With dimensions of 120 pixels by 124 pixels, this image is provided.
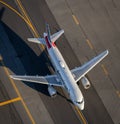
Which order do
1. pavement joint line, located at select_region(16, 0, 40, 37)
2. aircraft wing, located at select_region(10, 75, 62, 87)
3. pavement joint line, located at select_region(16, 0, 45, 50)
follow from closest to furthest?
aircraft wing, located at select_region(10, 75, 62, 87)
pavement joint line, located at select_region(16, 0, 45, 50)
pavement joint line, located at select_region(16, 0, 40, 37)

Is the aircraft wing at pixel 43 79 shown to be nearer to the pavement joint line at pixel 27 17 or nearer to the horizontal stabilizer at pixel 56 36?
the horizontal stabilizer at pixel 56 36

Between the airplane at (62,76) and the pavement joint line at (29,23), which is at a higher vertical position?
the pavement joint line at (29,23)

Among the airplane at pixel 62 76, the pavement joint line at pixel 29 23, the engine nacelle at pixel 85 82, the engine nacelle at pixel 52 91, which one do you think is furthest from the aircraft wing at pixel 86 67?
the pavement joint line at pixel 29 23

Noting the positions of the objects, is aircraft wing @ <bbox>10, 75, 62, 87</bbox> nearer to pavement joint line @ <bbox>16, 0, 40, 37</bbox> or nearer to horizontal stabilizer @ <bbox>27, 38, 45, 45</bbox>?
horizontal stabilizer @ <bbox>27, 38, 45, 45</bbox>

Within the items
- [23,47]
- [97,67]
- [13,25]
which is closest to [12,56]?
[23,47]

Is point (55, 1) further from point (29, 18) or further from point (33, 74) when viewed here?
point (33, 74)

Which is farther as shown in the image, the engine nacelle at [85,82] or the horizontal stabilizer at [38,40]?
the horizontal stabilizer at [38,40]

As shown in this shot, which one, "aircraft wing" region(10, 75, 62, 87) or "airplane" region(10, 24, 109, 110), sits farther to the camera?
"aircraft wing" region(10, 75, 62, 87)

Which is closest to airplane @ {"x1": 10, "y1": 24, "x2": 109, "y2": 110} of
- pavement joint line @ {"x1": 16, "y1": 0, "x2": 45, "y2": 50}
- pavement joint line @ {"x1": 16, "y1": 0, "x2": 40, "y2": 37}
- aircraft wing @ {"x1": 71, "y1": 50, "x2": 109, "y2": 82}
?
aircraft wing @ {"x1": 71, "y1": 50, "x2": 109, "y2": 82}
